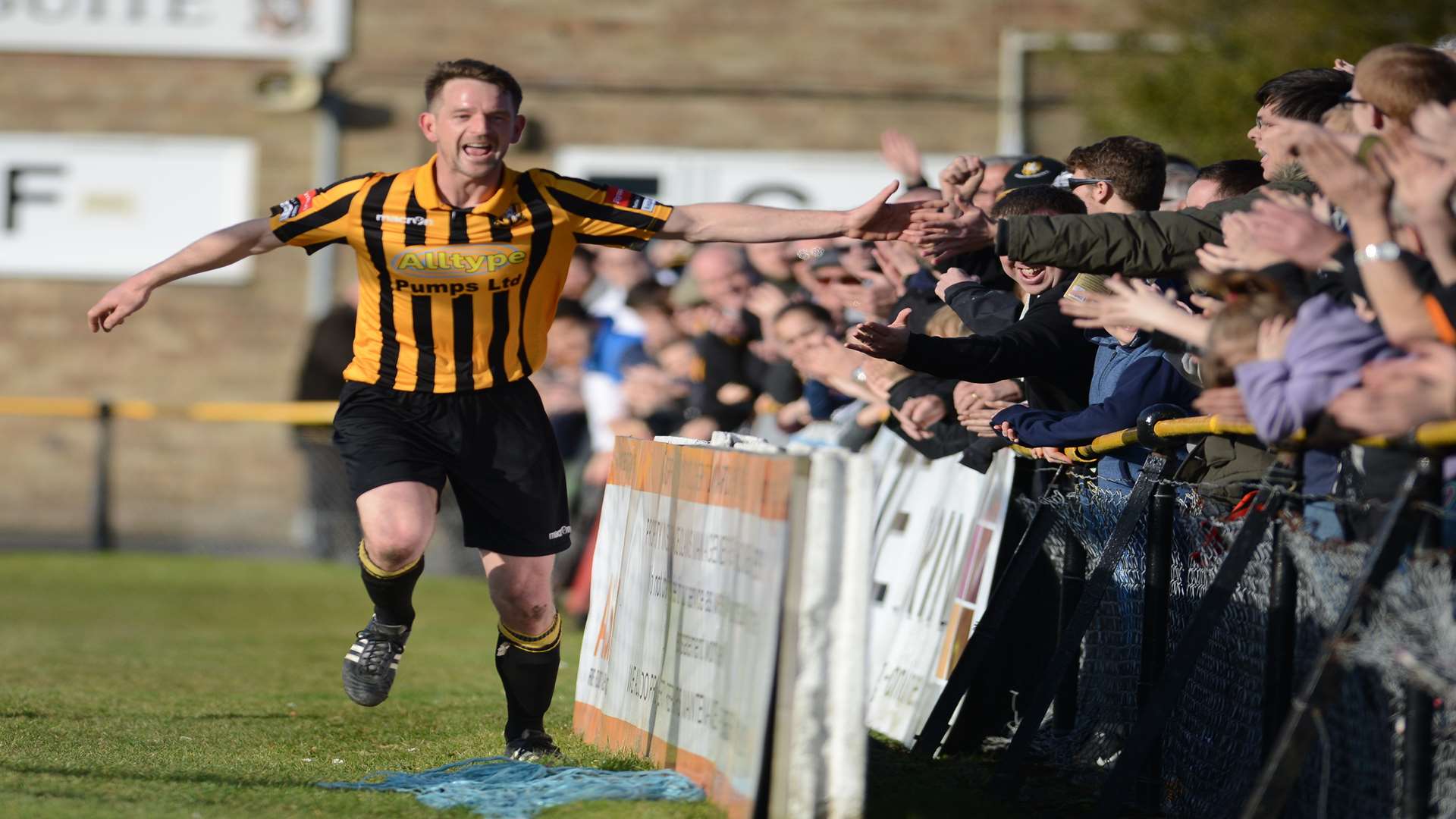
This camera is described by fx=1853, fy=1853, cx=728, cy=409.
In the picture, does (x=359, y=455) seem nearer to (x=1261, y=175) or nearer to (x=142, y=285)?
(x=142, y=285)

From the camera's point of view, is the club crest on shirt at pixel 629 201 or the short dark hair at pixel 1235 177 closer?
the short dark hair at pixel 1235 177

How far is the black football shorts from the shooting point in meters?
6.45

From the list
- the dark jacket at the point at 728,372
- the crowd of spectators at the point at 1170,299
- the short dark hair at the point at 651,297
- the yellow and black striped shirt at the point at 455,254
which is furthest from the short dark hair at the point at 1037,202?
the short dark hair at the point at 651,297

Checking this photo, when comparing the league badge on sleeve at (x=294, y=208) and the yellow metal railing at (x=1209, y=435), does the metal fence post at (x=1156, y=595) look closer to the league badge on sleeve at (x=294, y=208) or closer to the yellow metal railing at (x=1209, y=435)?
the yellow metal railing at (x=1209, y=435)

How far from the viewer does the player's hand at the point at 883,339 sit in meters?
5.87

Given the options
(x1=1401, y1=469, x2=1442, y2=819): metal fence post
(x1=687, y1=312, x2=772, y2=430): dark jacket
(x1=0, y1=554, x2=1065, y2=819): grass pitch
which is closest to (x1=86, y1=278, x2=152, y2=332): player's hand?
(x1=0, y1=554, x2=1065, y2=819): grass pitch

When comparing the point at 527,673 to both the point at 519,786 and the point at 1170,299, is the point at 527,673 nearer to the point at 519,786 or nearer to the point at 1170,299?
the point at 519,786

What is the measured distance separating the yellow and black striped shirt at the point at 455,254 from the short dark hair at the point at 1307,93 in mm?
2103

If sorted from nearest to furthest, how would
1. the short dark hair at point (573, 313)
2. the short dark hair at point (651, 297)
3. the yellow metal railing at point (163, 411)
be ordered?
the short dark hair at point (651, 297), the short dark hair at point (573, 313), the yellow metal railing at point (163, 411)

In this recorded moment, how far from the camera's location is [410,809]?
514 centimetres

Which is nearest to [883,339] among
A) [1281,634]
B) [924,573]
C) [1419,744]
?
[1281,634]

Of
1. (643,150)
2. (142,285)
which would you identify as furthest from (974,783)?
(643,150)

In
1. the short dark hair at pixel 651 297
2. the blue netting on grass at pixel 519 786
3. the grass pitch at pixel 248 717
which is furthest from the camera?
the short dark hair at pixel 651 297

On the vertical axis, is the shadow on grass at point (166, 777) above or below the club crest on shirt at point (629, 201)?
below
